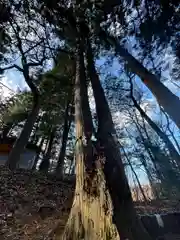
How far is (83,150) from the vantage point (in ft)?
9.44

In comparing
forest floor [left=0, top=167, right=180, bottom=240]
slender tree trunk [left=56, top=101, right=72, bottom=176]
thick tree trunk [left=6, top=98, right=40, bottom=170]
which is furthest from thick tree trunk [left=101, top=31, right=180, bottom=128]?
slender tree trunk [left=56, top=101, right=72, bottom=176]

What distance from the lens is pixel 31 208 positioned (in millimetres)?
3945

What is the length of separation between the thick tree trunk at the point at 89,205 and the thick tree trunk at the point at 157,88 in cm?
204

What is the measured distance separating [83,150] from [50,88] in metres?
7.04

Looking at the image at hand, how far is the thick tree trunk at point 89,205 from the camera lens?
79.4 inches

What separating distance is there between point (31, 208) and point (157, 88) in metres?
3.62

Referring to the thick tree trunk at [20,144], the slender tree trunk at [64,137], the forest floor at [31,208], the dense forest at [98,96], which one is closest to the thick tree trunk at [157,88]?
the dense forest at [98,96]

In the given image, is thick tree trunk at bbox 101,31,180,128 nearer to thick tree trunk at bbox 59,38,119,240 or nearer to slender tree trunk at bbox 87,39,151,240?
slender tree trunk at bbox 87,39,151,240

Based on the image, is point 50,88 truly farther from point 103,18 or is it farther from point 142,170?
point 142,170

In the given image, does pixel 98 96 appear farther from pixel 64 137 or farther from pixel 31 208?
pixel 64 137

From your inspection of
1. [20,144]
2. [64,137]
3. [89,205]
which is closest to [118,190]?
[89,205]

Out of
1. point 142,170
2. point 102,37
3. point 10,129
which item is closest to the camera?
point 102,37

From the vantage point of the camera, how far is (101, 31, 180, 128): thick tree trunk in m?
4.32

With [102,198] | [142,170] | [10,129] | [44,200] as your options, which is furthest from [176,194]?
[10,129]
